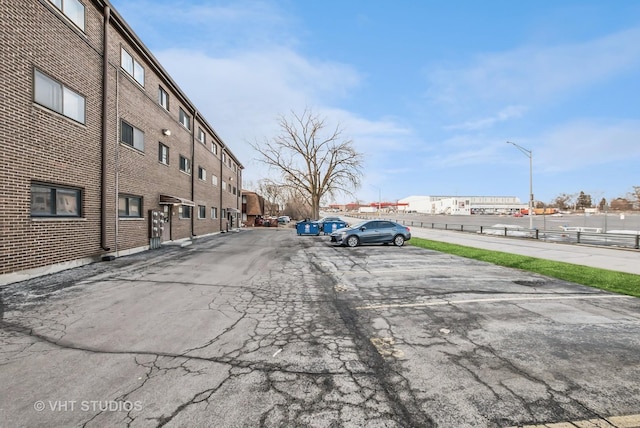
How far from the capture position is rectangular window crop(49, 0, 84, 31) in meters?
9.73

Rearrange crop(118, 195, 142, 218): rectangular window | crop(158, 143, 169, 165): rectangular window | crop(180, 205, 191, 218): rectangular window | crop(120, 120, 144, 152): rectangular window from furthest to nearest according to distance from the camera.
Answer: crop(180, 205, 191, 218): rectangular window
crop(158, 143, 169, 165): rectangular window
crop(120, 120, 144, 152): rectangular window
crop(118, 195, 142, 218): rectangular window

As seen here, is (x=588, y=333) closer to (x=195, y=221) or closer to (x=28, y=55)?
(x=28, y=55)

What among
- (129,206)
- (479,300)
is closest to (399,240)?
(479,300)

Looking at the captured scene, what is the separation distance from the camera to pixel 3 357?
3725 millimetres

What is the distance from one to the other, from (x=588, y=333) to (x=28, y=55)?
13.8m

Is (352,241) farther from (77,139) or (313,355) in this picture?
(313,355)

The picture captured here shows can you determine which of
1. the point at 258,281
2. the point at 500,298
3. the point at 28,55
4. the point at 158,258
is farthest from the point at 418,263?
the point at 28,55

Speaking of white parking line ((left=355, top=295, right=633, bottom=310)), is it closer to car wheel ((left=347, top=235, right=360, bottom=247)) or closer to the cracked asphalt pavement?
the cracked asphalt pavement

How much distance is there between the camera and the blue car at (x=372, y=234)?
17609mm

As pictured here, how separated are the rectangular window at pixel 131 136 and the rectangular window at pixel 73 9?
3725 mm

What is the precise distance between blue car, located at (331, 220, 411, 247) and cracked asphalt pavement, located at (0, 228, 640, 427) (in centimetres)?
993

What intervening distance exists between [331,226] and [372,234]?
10788 millimetres

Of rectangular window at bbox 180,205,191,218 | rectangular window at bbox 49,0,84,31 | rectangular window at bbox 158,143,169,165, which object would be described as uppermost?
rectangular window at bbox 49,0,84,31

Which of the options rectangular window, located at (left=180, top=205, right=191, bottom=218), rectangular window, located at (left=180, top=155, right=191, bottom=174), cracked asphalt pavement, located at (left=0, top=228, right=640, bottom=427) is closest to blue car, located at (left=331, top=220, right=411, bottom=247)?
cracked asphalt pavement, located at (left=0, top=228, right=640, bottom=427)
